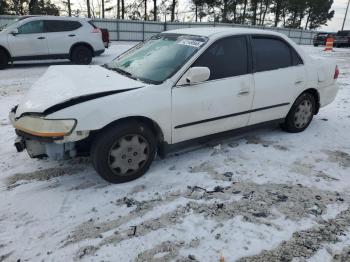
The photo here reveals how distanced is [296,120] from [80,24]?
29.9 feet

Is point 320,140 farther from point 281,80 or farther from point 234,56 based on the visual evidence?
point 234,56

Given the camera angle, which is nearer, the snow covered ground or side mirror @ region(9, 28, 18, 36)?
the snow covered ground

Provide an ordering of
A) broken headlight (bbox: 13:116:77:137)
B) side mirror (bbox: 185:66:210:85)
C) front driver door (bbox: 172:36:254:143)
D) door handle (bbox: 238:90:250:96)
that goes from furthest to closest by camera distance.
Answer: door handle (bbox: 238:90:250:96), front driver door (bbox: 172:36:254:143), side mirror (bbox: 185:66:210:85), broken headlight (bbox: 13:116:77:137)

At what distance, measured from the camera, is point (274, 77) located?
4281mm

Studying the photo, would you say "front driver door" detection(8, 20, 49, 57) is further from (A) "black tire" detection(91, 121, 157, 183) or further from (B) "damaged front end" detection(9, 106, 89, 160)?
(A) "black tire" detection(91, 121, 157, 183)

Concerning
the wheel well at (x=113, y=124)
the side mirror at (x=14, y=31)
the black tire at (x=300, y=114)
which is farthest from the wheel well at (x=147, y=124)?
the side mirror at (x=14, y=31)

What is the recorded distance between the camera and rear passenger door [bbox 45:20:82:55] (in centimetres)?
1070

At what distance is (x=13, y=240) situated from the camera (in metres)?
2.56

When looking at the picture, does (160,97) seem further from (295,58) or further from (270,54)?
(295,58)

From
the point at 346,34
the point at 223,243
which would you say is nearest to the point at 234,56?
the point at 223,243

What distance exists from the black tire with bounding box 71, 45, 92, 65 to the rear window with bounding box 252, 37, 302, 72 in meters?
8.61

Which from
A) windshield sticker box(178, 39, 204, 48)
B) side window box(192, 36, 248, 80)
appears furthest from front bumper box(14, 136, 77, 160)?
windshield sticker box(178, 39, 204, 48)

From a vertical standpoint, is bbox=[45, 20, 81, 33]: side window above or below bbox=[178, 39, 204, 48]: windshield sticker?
below

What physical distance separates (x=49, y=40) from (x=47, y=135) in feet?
29.3
